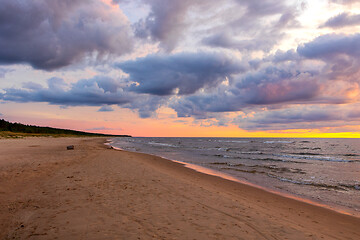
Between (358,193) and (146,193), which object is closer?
(146,193)

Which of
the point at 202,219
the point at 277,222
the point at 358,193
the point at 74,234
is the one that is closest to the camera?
the point at 74,234

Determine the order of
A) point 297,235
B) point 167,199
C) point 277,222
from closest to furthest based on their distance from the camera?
1. point 297,235
2. point 277,222
3. point 167,199

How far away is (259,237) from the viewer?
19.6ft

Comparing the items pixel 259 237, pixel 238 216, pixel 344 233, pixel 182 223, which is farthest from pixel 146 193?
pixel 344 233

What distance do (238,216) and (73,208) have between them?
20.0ft

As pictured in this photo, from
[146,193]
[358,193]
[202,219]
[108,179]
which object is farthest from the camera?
[358,193]

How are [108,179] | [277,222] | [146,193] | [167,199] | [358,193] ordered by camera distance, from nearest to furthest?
[277,222]
[167,199]
[146,193]
[108,179]
[358,193]

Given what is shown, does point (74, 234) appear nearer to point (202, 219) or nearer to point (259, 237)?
point (202, 219)

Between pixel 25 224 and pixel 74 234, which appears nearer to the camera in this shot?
pixel 74 234

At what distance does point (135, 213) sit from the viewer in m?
7.18

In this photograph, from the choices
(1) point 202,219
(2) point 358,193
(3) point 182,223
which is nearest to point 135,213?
(3) point 182,223

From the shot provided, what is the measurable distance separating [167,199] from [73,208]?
3.71 m

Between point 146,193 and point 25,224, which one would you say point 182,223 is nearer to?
point 146,193

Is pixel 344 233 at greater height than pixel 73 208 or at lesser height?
lesser
